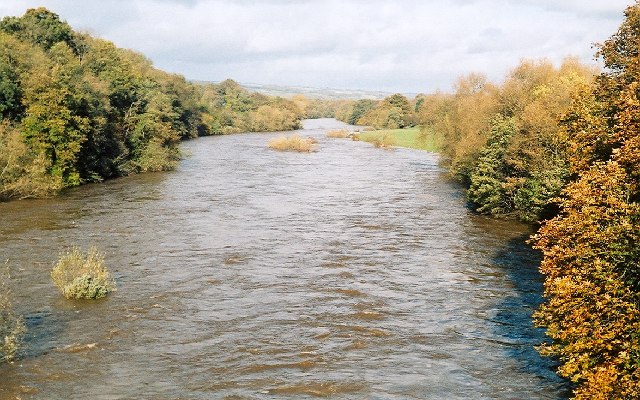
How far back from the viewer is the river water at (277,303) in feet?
52.1

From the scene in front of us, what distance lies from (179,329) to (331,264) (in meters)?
9.63

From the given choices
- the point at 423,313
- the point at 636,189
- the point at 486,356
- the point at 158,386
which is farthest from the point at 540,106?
the point at 158,386

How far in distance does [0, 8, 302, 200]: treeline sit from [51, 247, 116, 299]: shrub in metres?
20.6

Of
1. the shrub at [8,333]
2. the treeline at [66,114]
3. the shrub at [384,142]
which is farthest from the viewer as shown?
the shrub at [384,142]

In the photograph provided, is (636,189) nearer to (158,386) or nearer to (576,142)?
(576,142)

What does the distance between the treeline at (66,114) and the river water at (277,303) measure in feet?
11.8

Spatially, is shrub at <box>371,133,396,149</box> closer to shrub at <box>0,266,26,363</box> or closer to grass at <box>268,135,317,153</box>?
grass at <box>268,135,317,153</box>

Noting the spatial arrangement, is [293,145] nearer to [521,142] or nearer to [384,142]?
[384,142]

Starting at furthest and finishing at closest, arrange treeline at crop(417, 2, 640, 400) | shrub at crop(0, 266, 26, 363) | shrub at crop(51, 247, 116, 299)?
shrub at crop(51, 247, 116, 299)
shrub at crop(0, 266, 26, 363)
treeline at crop(417, 2, 640, 400)

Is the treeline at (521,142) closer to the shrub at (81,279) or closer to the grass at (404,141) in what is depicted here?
the shrub at (81,279)

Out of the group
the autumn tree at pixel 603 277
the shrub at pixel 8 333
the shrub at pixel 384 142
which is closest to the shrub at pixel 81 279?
the shrub at pixel 8 333

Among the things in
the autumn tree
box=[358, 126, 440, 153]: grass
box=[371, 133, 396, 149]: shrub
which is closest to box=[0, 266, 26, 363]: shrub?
the autumn tree

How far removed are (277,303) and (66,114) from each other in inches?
1247

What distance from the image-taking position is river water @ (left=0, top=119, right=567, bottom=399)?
52.1 feet
